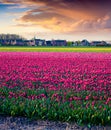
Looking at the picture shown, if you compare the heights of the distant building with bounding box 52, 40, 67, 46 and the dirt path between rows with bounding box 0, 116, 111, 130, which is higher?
the dirt path between rows with bounding box 0, 116, 111, 130

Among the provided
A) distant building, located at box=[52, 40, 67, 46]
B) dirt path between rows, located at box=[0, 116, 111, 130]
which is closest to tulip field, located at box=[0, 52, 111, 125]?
dirt path between rows, located at box=[0, 116, 111, 130]

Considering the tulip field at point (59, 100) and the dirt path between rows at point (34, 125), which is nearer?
the dirt path between rows at point (34, 125)

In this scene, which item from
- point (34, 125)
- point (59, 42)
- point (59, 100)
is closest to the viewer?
point (34, 125)

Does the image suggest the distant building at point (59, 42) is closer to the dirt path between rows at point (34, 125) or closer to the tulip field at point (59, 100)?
the tulip field at point (59, 100)

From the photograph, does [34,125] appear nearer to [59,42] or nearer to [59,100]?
[59,100]

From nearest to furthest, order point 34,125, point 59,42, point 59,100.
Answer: point 34,125
point 59,100
point 59,42

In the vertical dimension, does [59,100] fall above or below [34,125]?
above

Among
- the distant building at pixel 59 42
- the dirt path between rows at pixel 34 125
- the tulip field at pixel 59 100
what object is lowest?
the distant building at pixel 59 42

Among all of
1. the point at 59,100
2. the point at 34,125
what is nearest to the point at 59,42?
the point at 59,100

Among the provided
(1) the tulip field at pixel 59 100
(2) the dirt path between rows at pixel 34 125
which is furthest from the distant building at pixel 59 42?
(2) the dirt path between rows at pixel 34 125

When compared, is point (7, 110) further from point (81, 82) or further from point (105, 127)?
point (81, 82)

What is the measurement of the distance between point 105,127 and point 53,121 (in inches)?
53.1

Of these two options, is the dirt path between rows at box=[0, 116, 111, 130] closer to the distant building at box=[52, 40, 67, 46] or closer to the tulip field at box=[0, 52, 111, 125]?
the tulip field at box=[0, 52, 111, 125]

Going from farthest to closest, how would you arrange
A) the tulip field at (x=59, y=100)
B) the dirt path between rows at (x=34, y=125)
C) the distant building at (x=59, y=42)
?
the distant building at (x=59, y=42)
the tulip field at (x=59, y=100)
the dirt path between rows at (x=34, y=125)
